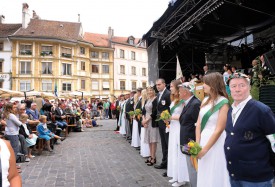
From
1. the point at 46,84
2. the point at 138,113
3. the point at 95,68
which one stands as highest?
the point at 95,68

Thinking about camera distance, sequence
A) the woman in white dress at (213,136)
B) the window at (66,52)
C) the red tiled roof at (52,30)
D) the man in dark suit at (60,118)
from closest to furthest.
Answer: the woman in white dress at (213,136) → the man in dark suit at (60,118) → the red tiled roof at (52,30) → the window at (66,52)

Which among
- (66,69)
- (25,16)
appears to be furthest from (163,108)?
(25,16)

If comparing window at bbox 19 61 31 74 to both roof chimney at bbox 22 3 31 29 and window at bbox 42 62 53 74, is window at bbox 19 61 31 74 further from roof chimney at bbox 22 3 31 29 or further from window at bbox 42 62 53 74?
roof chimney at bbox 22 3 31 29

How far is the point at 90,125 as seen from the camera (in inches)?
720

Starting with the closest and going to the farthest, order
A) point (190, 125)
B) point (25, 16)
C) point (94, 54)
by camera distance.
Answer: point (190, 125) → point (25, 16) → point (94, 54)

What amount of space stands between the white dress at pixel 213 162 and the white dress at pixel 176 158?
1430 mm

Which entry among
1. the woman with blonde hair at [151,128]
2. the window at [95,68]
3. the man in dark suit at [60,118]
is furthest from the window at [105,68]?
the woman with blonde hair at [151,128]

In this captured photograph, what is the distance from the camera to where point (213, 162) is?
3.22 metres

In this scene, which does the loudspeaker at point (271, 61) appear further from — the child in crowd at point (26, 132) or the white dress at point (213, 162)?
the child in crowd at point (26, 132)

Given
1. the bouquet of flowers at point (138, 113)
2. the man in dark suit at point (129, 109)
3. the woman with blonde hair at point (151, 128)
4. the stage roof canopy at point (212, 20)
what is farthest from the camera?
the man in dark suit at point (129, 109)

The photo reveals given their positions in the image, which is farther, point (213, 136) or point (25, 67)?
point (25, 67)

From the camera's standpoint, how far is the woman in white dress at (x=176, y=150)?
4.77m

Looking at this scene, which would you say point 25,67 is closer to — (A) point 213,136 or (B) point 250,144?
(A) point 213,136

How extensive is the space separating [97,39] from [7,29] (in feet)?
56.0
